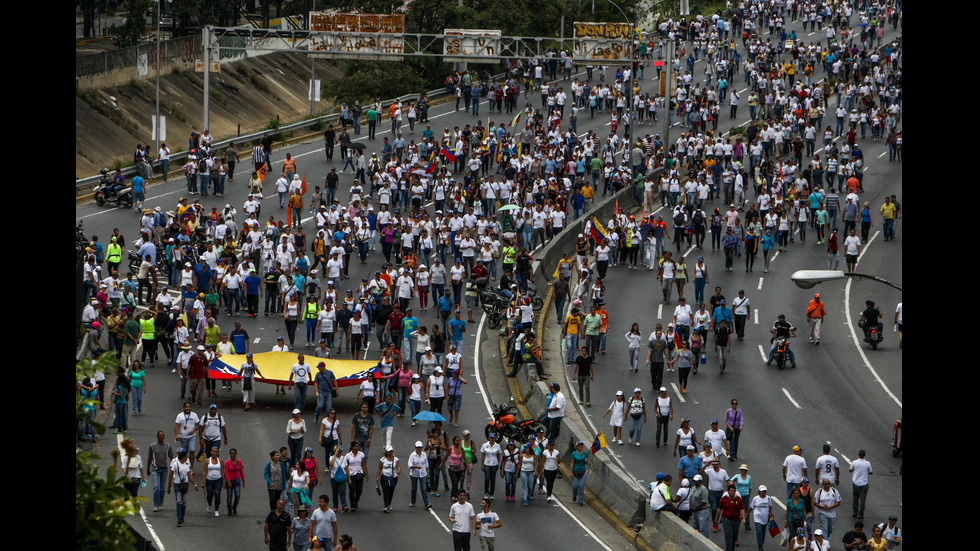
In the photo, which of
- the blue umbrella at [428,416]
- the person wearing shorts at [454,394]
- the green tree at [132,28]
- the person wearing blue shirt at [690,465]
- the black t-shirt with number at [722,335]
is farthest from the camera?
the green tree at [132,28]

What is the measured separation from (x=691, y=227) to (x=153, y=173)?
19132 millimetres

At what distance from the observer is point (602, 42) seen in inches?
2249

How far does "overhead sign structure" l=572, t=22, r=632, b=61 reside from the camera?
57.0 m

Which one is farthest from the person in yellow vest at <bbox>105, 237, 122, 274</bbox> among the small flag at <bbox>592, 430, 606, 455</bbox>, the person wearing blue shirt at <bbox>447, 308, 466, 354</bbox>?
the small flag at <bbox>592, 430, 606, 455</bbox>

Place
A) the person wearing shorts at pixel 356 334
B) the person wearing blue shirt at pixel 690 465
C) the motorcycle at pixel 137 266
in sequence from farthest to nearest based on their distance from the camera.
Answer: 1. the motorcycle at pixel 137 266
2. the person wearing shorts at pixel 356 334
3. the person wearing blue shirt at pixel 690 465

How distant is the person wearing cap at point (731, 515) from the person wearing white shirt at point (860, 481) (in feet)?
8.86

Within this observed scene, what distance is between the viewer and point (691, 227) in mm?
45156

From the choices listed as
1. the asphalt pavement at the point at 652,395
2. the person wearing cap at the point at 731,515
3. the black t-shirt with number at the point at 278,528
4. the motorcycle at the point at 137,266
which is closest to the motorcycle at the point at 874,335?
→ the asphalt pavement at the point at 652,395

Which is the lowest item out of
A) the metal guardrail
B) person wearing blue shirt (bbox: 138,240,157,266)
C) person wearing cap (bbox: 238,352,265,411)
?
person wearing cap (bbox: 238,352,265,411)

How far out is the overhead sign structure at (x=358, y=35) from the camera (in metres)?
56.9

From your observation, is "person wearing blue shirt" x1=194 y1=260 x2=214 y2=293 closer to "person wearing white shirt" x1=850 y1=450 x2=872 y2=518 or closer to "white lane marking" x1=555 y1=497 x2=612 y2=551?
"white lane marking" x1=555 y1=497 x2=612 y2=551

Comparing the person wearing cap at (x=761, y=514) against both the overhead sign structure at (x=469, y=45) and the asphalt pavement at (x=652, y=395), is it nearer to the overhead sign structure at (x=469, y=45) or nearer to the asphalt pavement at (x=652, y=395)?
the asphalt pavement at (x=652, y=395)

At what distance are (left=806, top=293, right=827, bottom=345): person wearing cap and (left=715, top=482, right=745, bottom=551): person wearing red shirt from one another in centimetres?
1284

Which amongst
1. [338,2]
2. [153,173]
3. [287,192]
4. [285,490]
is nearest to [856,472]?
[285,490]
